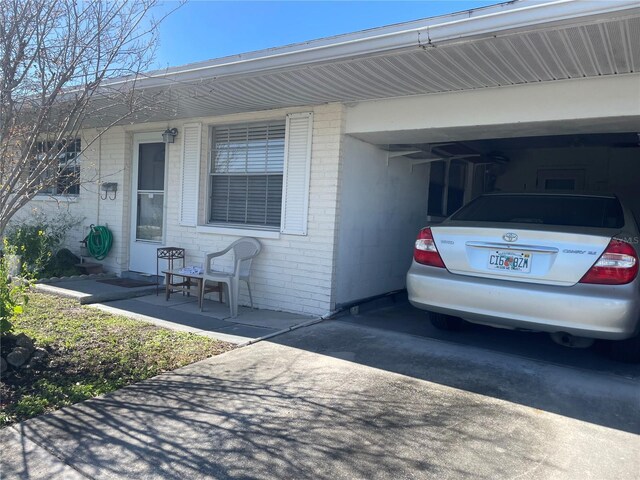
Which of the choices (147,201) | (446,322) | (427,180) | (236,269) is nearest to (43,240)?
(147,201)

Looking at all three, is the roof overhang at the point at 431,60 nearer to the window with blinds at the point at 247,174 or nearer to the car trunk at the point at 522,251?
the window with blinds at the point at 247,174

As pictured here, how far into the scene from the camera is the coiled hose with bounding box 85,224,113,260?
8391mm

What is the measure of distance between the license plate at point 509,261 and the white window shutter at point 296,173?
8.44 feet

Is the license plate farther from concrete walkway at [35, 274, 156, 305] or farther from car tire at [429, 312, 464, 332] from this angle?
concrete walkway at [35, 274, 156, 305]

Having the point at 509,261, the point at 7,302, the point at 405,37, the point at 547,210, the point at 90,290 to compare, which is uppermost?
the point at 405,37

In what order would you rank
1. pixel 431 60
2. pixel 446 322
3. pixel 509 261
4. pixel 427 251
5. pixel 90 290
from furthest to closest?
pixel 90 290 → pixel 446 322 → pixel 427 251 → pixel 431 60 → pixel 509 261

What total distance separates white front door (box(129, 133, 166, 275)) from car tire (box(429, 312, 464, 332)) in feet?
15.7

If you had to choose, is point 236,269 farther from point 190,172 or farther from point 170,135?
point 170,135

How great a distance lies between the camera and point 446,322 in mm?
5336

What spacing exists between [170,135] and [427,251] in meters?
4.80

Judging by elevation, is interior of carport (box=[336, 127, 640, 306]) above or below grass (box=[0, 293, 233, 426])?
above

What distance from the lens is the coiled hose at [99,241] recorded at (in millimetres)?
8391

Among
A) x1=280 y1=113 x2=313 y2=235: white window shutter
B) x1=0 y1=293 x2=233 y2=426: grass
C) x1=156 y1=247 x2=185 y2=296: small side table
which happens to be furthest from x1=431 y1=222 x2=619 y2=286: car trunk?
x1=156 y1=247 x2=185 y2=296: small side table

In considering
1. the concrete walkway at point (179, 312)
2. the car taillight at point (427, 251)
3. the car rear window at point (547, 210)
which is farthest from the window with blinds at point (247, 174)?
the car rear window at point (547, 210)
